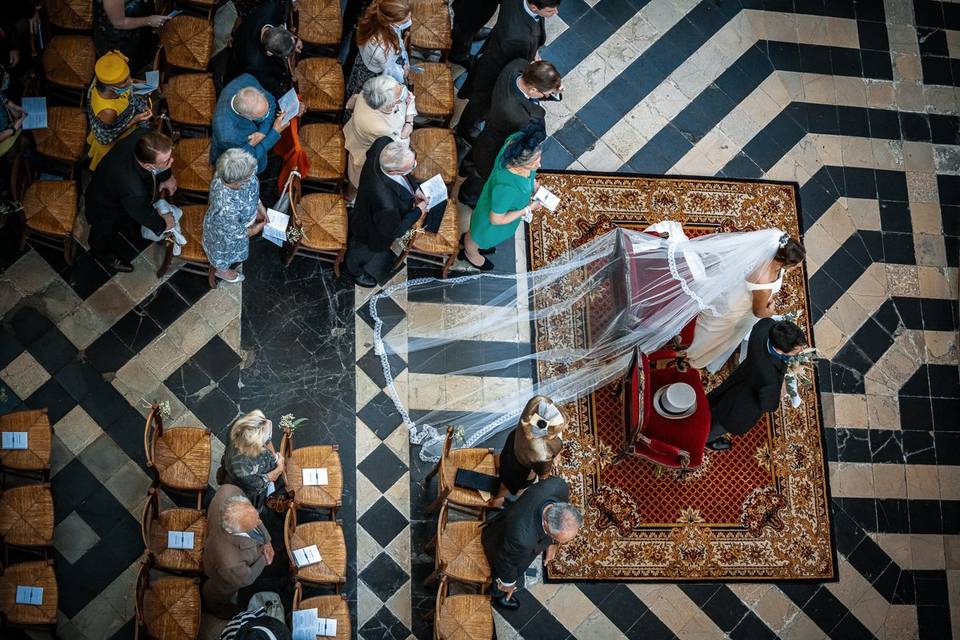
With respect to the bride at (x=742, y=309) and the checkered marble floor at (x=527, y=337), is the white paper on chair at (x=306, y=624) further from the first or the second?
the bride at (x=742, y=309)

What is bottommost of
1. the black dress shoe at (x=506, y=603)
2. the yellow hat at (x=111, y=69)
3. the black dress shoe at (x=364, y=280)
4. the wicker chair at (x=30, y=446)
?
the black dress shoe at (x=506, y=603)

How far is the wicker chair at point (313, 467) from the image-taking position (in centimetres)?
610

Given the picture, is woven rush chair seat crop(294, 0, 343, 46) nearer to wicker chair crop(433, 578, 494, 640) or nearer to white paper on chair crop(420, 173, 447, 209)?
white paper on chair crop(420, 173, 447, 209)

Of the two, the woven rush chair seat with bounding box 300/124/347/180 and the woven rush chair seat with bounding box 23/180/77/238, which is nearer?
the woven rush chair seat with bounding box 23/180/77/238

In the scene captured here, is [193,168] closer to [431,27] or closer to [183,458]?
[183,458]

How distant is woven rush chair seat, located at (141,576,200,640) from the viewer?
5.60m

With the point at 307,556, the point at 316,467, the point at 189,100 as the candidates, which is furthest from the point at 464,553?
the point at 189,100

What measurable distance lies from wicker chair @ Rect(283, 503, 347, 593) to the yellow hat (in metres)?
3.10

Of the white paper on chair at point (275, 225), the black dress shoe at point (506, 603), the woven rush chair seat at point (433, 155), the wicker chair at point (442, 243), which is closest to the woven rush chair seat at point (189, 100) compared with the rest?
the white paper on chair at point (275, 225)

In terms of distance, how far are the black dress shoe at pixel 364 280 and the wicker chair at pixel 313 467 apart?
4.73 ft

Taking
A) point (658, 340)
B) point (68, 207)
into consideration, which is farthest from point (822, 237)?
point (68, 207)

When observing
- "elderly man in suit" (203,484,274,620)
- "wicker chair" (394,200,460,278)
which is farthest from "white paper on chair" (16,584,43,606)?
"wicker chair" (394,200,460,278)

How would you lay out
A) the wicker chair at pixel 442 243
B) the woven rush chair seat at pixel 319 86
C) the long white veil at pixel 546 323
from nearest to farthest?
1. the long white veil at pixel 546 323
2. the wicker chair at pixel 442 243
3. the woven rush chair seat at pixel 319 86

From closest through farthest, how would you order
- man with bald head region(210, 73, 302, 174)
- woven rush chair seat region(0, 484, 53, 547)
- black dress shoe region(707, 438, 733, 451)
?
1. woven rush chair seat region(0, 484, 53, 547)
2. man with bald head region(210, 73, 302, 174)
3. black dress shoe region(707, 438, 733, 451)
